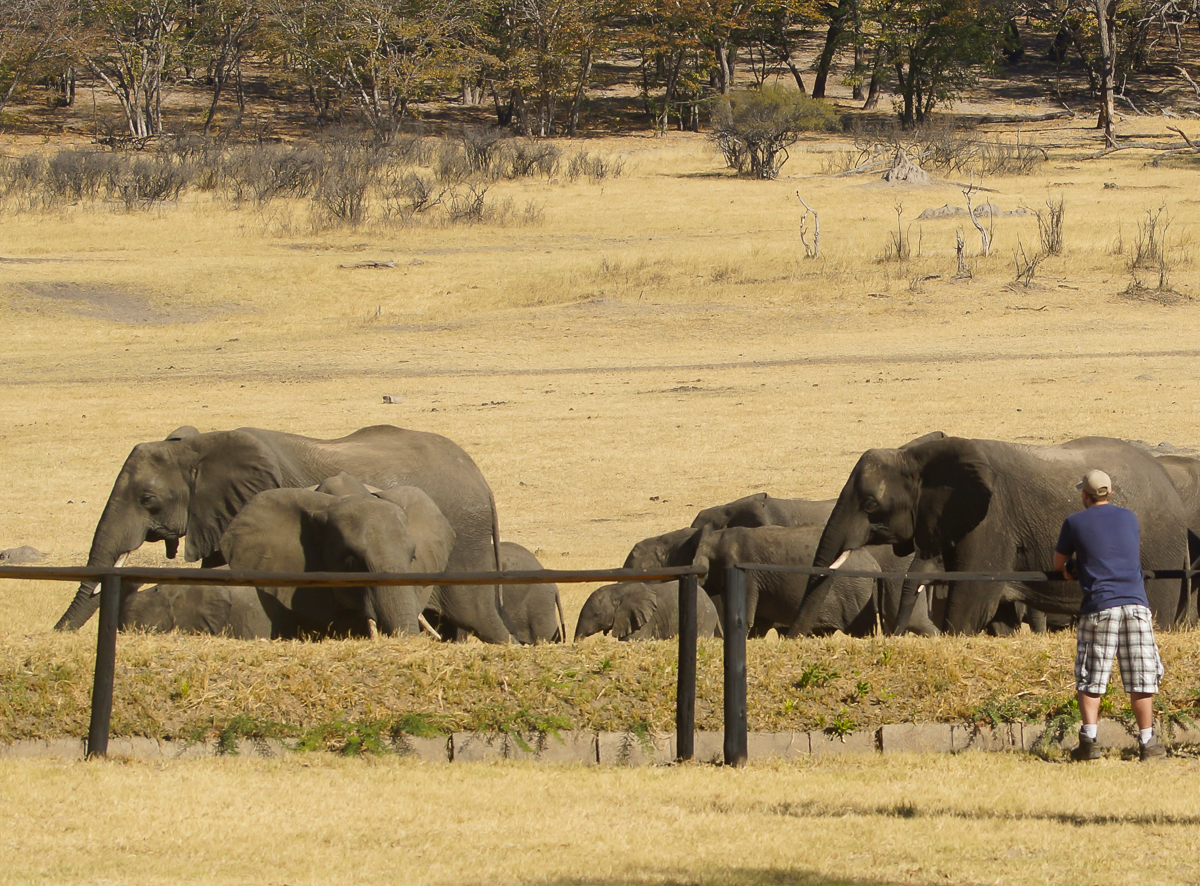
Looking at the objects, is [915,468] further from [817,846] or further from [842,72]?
[842,72]

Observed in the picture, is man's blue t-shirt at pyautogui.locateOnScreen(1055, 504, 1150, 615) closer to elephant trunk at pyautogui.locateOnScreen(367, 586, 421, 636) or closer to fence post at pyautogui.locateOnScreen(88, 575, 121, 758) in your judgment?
elephant trunk at pyautogui.locateOnScreen(367, 586, 421, 636)

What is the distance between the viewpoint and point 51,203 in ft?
145

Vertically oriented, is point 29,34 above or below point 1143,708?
above

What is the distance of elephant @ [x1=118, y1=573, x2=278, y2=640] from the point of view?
34.0 feet

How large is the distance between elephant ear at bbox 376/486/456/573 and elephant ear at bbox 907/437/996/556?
3243 millimetres

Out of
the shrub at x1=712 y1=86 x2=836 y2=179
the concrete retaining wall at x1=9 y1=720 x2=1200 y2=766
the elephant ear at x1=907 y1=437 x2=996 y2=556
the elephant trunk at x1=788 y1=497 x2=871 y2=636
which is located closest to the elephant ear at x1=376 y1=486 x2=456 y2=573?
the elephant trunk at x1=788 y1=497 x2=871 y2=636

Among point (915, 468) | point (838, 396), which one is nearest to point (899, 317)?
point (838, 396)

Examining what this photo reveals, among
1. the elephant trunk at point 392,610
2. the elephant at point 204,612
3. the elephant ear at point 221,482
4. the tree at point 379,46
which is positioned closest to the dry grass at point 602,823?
the elephant trunk at point 392,610

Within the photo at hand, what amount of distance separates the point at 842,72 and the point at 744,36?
8192mm

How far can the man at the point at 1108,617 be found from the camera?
7004 millimetres

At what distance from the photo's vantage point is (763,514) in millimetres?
13211

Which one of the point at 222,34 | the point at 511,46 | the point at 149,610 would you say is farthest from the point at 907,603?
the point at 222,34

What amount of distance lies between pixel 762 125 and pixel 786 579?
41706 mm

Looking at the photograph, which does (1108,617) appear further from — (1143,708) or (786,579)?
(786,579)
